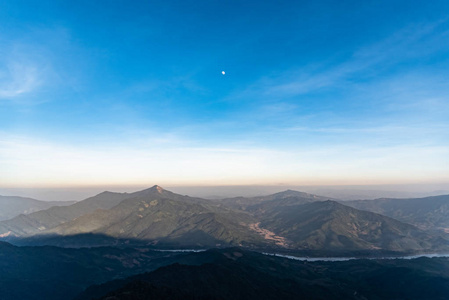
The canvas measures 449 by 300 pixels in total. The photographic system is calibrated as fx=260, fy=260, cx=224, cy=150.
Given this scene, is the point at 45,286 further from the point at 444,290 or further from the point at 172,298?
the point at 444,290

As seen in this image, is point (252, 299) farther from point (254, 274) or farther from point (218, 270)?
point (254, 274)

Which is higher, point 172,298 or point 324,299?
point 172,298

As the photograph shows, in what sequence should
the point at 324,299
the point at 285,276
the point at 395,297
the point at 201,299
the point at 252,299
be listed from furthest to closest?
the point at 285,276
the point at 395,297
the point at 324,299
the point at 252,299
the point at 201,299

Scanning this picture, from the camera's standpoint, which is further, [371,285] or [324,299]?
[371,285]

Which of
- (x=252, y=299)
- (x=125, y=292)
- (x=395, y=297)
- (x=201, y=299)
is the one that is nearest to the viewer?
(x=125, y=292)

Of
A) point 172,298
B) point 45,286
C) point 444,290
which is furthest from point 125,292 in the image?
point 444,290

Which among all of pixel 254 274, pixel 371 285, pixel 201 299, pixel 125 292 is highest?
pixel 125 292

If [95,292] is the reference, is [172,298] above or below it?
above

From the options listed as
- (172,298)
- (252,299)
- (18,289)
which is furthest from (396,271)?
(18,289)

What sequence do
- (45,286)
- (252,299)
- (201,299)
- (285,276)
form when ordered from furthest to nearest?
(285,276)
(45,286)
(252,299)
(201,299)
